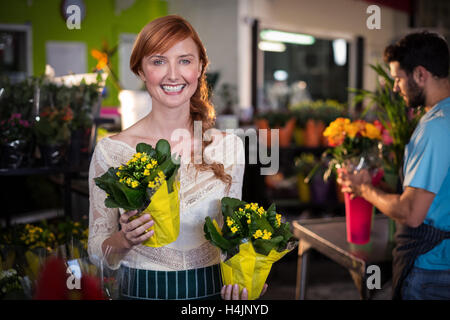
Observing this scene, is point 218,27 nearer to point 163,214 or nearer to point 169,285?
point 169,285

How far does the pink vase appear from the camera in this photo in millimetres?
1922

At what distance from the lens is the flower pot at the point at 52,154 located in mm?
1840

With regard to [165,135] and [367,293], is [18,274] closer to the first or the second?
[165,135]

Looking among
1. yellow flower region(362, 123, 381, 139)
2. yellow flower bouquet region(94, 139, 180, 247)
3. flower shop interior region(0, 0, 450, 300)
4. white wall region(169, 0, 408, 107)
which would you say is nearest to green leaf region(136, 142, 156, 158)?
yellow flower bouquet region(94, 139, 180, 247)

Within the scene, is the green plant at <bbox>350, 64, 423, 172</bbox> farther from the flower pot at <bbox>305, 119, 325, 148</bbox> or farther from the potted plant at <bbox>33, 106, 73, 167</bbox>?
the flower pot at <bbox>305, 119, 325, 148</bbox>

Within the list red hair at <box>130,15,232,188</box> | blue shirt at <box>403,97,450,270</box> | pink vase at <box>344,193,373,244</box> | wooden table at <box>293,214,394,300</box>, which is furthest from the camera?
pink vase at <box>344,193,373,244</box>

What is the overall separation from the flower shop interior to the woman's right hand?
0.37 ft

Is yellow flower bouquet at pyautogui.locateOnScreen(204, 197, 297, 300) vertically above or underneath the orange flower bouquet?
underneath

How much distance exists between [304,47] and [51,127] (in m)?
8.23

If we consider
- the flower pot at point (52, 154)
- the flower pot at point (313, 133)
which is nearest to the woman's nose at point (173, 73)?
the flower pot at point (52, 154)

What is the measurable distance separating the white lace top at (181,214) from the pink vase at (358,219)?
2.31ft

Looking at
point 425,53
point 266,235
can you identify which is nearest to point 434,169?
point 425,53

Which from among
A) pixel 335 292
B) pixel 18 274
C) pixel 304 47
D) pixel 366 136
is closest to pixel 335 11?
pixel 304 47

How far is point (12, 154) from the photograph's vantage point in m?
1.75
